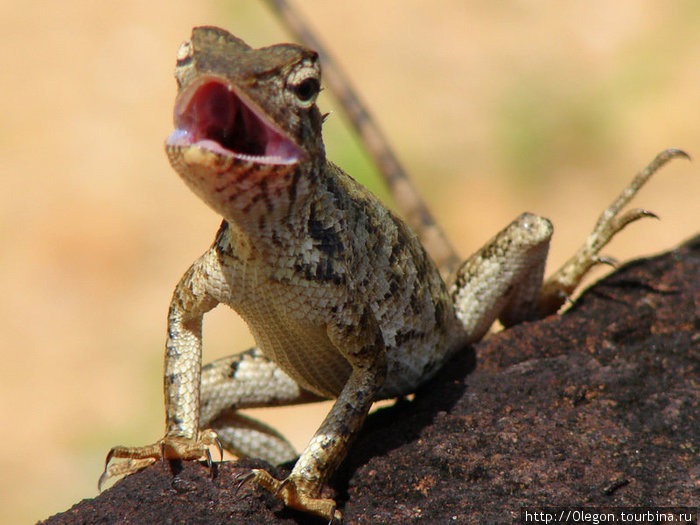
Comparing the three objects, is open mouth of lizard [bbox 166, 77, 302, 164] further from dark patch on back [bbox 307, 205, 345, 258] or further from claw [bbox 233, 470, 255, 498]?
claw [bbox 233, 470, 255, 498]

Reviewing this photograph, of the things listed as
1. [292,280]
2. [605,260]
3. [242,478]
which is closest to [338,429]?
[242,478]

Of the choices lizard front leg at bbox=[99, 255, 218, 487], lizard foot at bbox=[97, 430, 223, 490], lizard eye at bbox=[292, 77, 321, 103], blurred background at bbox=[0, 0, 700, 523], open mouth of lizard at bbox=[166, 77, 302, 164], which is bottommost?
lizard foot at bbox=[97, 430, 223, 490]

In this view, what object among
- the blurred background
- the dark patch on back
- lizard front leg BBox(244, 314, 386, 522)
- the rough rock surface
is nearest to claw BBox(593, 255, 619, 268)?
the rough rock surface

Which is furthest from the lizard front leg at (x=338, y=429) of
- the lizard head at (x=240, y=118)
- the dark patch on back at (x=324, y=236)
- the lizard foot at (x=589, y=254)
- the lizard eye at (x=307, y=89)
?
the lizard foot at (x=589, y=254)

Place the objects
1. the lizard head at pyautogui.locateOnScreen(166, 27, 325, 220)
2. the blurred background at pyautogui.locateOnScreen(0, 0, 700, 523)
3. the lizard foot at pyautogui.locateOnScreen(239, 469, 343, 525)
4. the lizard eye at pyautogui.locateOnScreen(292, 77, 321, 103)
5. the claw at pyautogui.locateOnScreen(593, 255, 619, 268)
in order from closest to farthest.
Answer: the lizard head at pyautogui.locateOnScreen(166, 27, 325, 220), the lizard eye at pyautogui.locateOnScreen(292, 77, 321, 103), the lizard foot at pyautogui.locateOnScreen(239, 469, 343, 525), the claw at pyautogui.locateOnScreen(593, 255, 619, 268), the blurred background at pyautogui.locateOnScreen(0, 0, 700, 523)

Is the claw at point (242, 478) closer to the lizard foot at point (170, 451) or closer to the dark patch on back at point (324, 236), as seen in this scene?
the lizard foot at point (170, 451)

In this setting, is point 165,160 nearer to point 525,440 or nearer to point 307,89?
point 307,89
